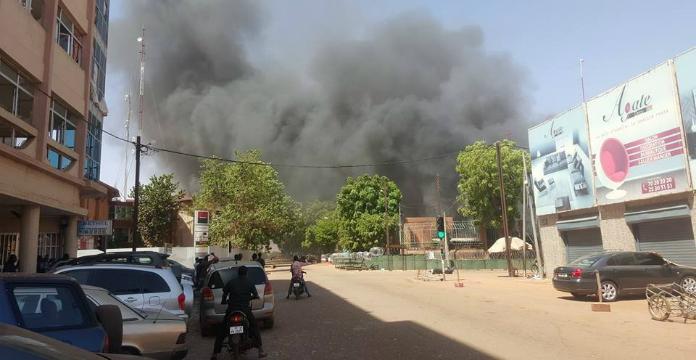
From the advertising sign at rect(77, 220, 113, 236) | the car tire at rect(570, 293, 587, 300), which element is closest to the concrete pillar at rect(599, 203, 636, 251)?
the car tire at rect(570, 293, 587, 300)

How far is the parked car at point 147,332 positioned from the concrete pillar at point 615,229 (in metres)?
17.7

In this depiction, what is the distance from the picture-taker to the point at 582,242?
73.8 feet

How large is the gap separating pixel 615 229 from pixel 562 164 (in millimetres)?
4024

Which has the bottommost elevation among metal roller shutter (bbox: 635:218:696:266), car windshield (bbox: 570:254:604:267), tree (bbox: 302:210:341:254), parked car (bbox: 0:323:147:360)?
car windshield (bbox: 570:254:604:267)

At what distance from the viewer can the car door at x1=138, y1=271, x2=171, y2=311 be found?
327 inches

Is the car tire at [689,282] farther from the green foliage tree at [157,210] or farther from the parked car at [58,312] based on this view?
the green foliage tree at [157,210]

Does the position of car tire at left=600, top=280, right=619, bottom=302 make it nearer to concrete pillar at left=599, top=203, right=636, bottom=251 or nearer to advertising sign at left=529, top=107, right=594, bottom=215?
concrete pillar at left=599, top=203, right=636, bottom=251

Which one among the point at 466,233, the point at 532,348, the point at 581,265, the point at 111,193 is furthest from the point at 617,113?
the point at 466,233

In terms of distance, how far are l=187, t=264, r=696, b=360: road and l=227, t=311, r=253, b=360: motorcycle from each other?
0.45 metres

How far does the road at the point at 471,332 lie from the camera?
301 inches

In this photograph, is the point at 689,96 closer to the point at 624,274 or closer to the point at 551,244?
the point at 624,274

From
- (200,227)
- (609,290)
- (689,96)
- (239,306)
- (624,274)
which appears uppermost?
(689,96)

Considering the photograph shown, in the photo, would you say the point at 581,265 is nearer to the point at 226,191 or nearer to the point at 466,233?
the point at 226,191

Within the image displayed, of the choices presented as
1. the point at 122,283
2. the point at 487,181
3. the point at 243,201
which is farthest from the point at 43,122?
the point at 487,181
